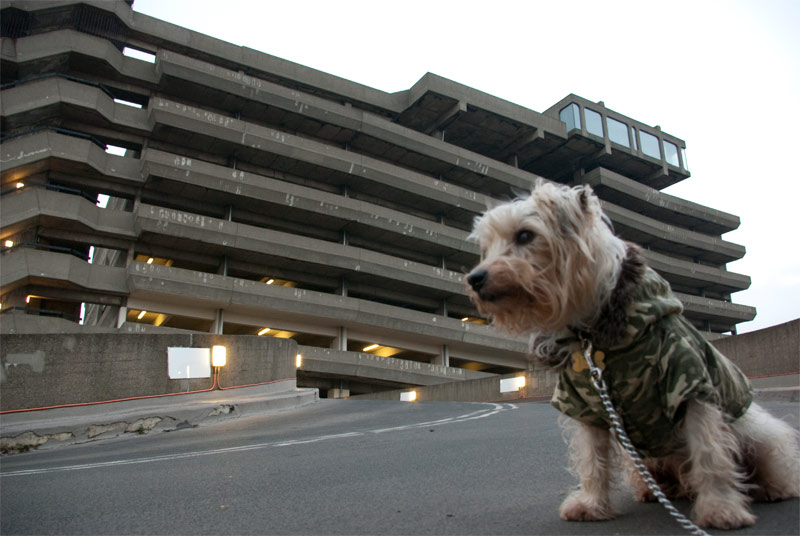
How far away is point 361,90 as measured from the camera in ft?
150

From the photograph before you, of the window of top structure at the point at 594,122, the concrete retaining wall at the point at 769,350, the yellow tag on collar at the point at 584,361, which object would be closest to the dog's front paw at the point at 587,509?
the yellow tag on collar at the point at 584,361

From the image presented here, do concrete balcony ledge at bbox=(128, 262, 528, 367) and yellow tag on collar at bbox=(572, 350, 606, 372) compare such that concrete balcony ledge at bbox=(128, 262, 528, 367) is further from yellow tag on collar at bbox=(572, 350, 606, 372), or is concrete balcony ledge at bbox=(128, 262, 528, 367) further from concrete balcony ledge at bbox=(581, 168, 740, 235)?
yellow tag on collar at bbox=(572, 350, 606, 372)

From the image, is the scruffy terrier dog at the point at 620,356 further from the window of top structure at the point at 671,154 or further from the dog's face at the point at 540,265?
the window of top structure at the point at 671,154

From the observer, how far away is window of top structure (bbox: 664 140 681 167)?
6062cm

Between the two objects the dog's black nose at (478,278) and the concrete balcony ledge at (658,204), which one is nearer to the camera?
the dog's black nose at (478,278)

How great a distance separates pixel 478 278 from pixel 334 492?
86.1 inches

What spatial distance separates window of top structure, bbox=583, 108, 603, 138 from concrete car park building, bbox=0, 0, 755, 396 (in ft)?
5.90

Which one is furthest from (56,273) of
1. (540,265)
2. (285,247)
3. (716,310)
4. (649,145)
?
(716,310)

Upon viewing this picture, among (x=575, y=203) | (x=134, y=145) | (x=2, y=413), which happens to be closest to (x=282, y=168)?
(x=134, y=145)

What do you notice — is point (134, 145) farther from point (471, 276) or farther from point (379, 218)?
point (471, 276)

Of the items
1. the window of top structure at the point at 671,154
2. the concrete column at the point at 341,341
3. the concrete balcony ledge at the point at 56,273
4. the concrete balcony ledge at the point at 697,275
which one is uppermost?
the window of top structure at the point at 671,154

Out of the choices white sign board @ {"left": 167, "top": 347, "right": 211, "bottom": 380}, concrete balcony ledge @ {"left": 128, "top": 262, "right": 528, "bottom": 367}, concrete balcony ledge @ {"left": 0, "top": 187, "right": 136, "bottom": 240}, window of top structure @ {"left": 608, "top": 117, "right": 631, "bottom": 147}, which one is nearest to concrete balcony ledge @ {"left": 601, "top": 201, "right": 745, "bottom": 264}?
window of top structure @ {"left": 608, "top": 117, "right": 631, "bottom": 147}

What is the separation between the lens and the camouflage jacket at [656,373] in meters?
2.33

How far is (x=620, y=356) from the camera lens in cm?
240
